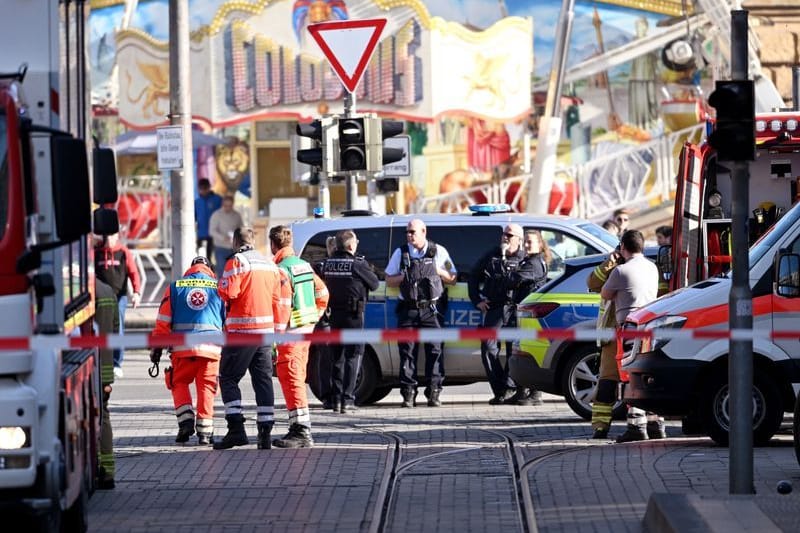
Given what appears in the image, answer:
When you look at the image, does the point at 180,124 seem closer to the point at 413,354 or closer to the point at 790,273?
the point at 413,354

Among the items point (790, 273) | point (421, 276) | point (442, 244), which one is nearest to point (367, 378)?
point (421, 276)

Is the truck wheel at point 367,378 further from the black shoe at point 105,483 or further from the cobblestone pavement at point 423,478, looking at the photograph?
the black shoe at point 105,483

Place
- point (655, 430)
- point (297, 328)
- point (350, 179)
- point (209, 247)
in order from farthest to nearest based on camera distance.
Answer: point (209, 247), point (350, 179), point (297, 328), point (655, 430)

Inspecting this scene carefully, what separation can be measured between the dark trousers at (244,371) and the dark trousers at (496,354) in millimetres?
3400

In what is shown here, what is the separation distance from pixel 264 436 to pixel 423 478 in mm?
2047

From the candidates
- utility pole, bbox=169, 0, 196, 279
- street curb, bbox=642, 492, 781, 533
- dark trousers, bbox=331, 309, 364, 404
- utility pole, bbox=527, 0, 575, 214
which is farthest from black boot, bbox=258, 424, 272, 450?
utility pole, bbox=527, 0, 575, 214

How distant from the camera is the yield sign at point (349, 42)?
18594 mm

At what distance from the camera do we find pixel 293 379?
1390cm

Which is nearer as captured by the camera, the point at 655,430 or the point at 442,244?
the point at 655,430

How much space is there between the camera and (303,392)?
1395 centimetres

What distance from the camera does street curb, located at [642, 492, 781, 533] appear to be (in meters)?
8.70

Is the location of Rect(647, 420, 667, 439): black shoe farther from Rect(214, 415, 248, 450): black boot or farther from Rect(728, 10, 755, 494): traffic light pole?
Rect(728, 10, 755, 494): traffic light pole

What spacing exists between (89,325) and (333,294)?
5.90 metres

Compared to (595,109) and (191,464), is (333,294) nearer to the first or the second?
(191,464)
